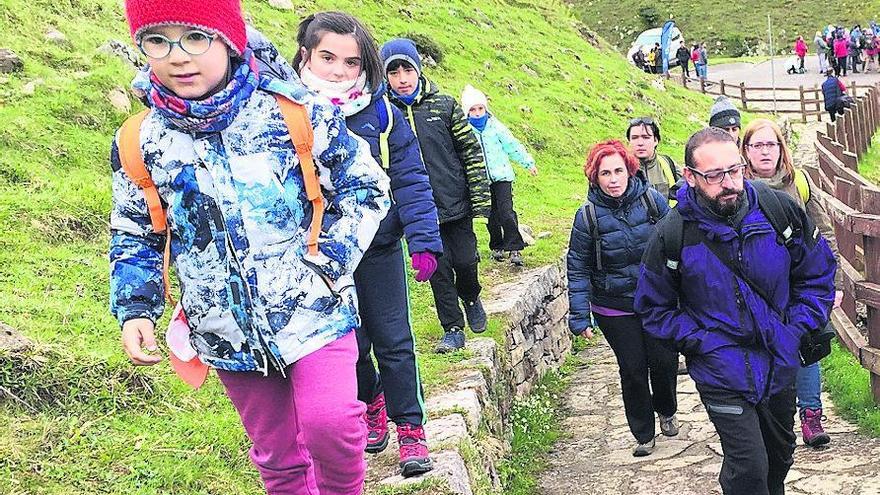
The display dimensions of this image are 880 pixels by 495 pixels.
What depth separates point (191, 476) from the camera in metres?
4.12

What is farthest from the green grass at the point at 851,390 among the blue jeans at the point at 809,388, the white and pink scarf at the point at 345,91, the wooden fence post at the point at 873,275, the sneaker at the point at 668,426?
the white and pink scarf at the point at 345,91

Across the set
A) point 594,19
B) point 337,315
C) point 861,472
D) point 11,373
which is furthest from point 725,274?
point 594,19

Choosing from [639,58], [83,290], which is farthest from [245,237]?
[639,58]

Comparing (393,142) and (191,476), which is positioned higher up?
(393,142)

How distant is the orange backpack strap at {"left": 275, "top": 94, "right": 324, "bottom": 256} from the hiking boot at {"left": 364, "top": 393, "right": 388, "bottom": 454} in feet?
6.34

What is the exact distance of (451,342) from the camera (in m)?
6.46

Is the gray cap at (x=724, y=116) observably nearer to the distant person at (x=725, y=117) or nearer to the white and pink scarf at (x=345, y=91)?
the distant person at (x=725, y=117)

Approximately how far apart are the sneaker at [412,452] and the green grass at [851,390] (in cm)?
317

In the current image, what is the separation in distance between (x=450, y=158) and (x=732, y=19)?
206ft

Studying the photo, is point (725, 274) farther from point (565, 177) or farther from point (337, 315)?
point (565, 177)

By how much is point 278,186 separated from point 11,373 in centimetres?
216

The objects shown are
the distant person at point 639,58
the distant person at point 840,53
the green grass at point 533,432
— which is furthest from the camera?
the distant person at point 639,58

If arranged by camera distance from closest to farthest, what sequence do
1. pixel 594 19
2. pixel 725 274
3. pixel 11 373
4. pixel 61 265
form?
pixel 725 274 → pixel 11 373 → pixel 61 265 → pixel 594 19

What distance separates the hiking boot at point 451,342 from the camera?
21.1ft
